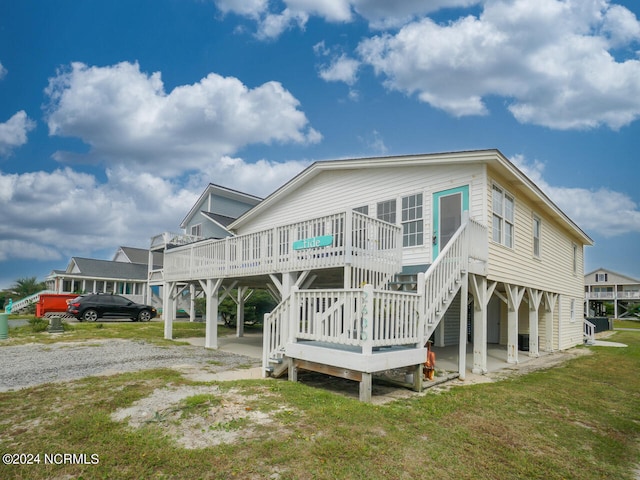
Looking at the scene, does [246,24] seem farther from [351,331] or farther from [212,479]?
[212,479]

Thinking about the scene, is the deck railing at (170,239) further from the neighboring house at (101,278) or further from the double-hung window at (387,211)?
the double-hung window at (387,211)

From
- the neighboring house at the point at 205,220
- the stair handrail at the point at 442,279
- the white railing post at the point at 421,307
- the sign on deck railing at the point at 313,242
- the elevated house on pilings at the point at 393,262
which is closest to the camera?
the elevated house on pilings at the point at 393,262

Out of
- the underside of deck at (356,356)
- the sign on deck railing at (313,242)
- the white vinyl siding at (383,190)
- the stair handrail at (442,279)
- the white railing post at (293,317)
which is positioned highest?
the white vinyl siding at (383,190)

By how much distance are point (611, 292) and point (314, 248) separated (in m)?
61.3

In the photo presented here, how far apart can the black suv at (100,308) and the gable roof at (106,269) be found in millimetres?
12481

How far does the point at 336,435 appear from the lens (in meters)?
4.38

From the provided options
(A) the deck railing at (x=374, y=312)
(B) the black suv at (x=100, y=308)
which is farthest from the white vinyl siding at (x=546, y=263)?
(B) the black suv at (x=100, y=308)

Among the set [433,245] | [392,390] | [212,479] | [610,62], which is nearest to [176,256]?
[433,245]

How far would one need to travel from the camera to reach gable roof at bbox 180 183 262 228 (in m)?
28.4

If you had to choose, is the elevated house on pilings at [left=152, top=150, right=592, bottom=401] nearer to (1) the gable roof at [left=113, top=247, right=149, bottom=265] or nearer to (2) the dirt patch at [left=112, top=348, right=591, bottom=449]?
(2) the dirt patch at [left=112, top=348, right=591, bottom=449]

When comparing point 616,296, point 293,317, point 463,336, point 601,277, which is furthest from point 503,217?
point 601,277

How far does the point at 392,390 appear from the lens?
22.9 ft

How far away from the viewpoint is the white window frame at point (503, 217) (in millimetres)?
10102

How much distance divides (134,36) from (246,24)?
416 cm
